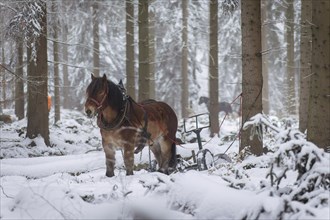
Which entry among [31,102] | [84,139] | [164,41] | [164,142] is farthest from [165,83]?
[164,142]

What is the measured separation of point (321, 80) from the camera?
20.2 feet

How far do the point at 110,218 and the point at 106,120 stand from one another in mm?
3828

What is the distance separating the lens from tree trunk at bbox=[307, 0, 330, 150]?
6109 millimetres

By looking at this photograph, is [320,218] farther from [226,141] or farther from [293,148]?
[226,141]

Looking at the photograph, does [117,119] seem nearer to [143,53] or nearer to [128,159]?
[128,159]

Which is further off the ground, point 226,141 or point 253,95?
point 253,95

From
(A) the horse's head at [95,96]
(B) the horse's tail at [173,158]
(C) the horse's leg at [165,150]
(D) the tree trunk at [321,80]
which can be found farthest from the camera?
(C) the horse's leg at [165,150]

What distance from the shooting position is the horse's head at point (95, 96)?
23.0 feet

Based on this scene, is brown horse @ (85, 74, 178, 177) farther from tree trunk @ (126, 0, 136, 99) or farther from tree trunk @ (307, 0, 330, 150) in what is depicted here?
tree trunk @ (126, 0, 136, 99)

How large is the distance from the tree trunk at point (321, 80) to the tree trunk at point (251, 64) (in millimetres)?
2474

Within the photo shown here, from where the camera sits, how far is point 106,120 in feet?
24.6

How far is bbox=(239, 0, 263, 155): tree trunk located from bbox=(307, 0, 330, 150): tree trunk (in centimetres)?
247

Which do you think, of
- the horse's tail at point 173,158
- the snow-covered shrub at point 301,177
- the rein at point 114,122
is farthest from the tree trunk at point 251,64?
the snow-covered shrub at point 301,177

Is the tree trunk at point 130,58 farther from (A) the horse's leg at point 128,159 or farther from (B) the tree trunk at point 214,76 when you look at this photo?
(A) the horse's leg at point 128,159
